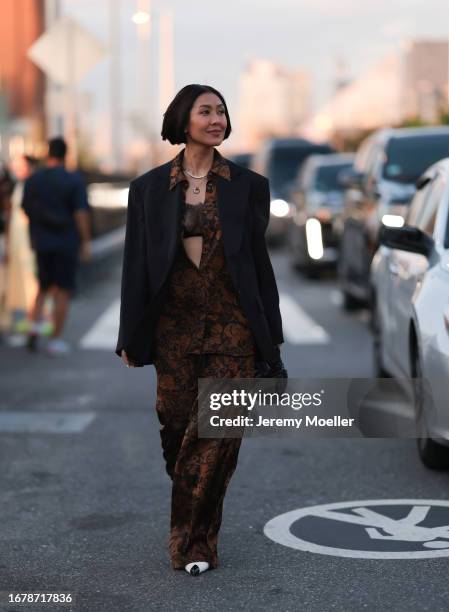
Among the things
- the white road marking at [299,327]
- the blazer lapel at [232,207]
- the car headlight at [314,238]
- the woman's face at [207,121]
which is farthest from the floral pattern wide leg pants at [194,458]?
the car headlight at [314,238]

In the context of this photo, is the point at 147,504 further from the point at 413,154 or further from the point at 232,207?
the point at 413,154

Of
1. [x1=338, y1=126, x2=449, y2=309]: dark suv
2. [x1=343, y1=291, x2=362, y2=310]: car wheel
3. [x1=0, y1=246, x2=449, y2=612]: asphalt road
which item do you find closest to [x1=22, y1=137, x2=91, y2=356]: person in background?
[x1=0, y1=246, x2=449, y2=612]: asphalt road

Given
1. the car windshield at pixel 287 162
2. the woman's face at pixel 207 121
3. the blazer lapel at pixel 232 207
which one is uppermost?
the woman's face at pixel 207 121

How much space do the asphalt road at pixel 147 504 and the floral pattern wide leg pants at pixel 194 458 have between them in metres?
0.12

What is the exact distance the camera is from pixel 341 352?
495 inches

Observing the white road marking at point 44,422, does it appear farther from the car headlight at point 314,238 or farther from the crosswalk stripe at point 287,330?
the car headlight at point 314,238

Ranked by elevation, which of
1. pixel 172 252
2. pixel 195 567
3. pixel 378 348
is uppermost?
pixel 172 252

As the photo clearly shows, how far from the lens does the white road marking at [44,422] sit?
345 inches

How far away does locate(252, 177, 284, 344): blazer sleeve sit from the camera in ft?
17.6

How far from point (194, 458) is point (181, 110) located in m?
1.26

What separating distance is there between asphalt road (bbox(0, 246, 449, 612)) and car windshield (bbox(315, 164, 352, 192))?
10.9 meters

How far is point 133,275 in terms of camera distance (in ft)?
17.6

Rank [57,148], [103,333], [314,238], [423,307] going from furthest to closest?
[314,238] < [103,333] < [57,148] < [423,307]

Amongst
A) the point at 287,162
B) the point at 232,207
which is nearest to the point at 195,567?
the point at 232,207
